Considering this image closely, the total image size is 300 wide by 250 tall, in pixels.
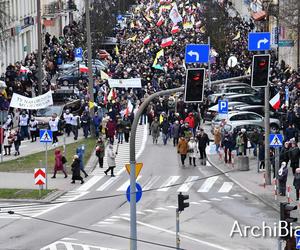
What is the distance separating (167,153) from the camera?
51.5m

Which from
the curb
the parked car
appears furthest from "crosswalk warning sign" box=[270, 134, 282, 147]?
the parked car

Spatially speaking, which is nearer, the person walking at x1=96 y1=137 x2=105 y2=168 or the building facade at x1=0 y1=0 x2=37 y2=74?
the person walking at x1=96 y1=137 x2=105 y2=168

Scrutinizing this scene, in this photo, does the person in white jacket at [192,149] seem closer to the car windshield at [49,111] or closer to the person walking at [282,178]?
the person walking at [282,178]

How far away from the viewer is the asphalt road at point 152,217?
32531 millimetres

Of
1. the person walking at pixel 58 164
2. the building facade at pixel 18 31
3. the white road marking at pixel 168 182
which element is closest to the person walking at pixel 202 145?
the white road marking at pixel 168 182

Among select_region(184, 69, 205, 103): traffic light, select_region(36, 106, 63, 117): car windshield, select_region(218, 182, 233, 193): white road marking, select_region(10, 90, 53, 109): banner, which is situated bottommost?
select_region(218, 182, 233, 193): white road marking

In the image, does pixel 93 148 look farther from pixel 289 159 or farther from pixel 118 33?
pixel 118 33

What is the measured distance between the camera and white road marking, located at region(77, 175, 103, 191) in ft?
141

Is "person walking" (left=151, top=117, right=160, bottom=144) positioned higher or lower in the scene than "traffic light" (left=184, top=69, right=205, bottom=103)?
lower

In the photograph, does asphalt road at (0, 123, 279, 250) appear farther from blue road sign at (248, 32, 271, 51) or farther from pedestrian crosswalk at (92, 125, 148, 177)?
blue road sign at (248, 32, 271, 51)

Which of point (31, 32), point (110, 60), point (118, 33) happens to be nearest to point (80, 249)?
point (110, 60)

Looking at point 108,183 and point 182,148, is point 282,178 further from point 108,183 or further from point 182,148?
point 182,148

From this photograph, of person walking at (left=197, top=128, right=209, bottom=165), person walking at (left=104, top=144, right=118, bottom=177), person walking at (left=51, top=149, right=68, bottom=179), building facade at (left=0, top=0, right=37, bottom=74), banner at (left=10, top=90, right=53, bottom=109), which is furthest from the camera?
building facade at (left=0, top=0, right=37, bottom=74)

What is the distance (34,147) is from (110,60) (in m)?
34.0
